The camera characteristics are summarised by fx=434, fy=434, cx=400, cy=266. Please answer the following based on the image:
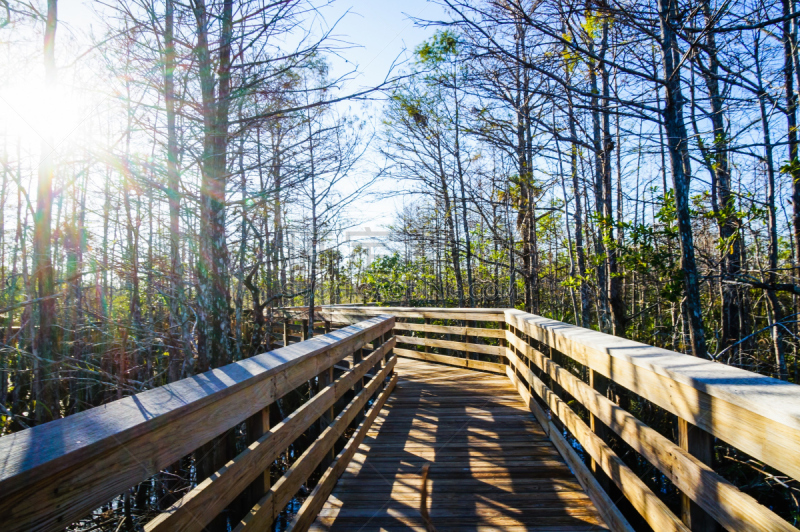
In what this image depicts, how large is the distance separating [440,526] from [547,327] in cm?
191

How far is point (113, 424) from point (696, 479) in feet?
6.13

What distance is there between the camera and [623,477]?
2.16m

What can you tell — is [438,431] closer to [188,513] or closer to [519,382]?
[519,382]

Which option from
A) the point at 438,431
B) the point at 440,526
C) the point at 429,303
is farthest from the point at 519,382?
the point at 429,303

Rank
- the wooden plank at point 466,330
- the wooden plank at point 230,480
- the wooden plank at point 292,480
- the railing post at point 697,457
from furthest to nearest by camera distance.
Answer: the wooden plank at point 466,330
the wooden plank at point 292,480
the railing post at point 697,457
the wooden plank at point 230,480

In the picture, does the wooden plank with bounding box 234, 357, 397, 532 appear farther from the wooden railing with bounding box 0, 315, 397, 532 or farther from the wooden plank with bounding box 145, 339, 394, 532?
the wooden plank with bounding box 145, 339, 394, 532

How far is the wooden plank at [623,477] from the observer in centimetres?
176

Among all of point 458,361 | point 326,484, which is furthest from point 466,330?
point 326,484

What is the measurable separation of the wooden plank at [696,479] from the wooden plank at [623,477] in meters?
0.14

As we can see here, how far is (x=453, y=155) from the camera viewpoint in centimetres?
1253

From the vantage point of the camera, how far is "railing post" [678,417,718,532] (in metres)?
1.54

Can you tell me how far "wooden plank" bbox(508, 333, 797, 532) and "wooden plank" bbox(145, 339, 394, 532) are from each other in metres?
1.61

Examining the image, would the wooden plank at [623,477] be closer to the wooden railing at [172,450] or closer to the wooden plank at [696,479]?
the wooden plank at [696,479]

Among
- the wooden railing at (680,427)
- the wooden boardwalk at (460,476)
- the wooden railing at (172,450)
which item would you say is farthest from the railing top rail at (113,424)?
the wooden railing at (680,427)
